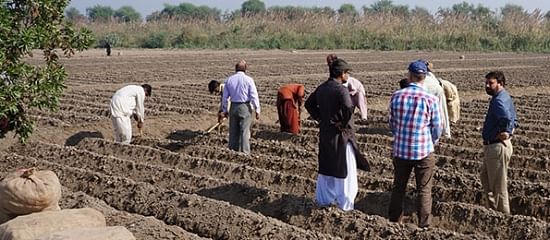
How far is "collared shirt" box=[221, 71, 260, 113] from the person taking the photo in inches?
397

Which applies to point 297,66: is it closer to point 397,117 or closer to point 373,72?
point 373,72

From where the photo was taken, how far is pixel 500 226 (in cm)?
672

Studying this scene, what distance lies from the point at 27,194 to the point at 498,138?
412 cm

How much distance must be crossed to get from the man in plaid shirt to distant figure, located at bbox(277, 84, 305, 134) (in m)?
5.05

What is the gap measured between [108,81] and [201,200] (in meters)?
15.6

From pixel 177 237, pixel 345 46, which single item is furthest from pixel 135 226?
pixel 345 46

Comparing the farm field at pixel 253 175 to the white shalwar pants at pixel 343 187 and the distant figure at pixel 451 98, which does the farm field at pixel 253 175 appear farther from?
the distant figure at pixel 451 98

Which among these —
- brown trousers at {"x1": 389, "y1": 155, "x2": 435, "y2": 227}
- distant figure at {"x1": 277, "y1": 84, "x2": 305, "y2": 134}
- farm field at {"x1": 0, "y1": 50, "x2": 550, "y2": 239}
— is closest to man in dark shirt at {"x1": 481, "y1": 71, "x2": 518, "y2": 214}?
farm field at {"x1": 0, "y1": 50, "x2": 550, "y2": 239}

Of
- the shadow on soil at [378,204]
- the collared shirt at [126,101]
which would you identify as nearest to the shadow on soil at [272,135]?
the collared shirt at [126,101]

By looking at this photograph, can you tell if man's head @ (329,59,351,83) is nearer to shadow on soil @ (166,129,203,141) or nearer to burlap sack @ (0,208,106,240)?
burlap sack @ (0,208,106,240)

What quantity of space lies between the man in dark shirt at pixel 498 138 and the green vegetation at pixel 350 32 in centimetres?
3683

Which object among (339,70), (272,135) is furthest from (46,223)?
(272,135)

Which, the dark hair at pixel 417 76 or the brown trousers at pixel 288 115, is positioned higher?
the dark hair at pixel 417 76

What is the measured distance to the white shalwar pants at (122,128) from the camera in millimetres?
11004
